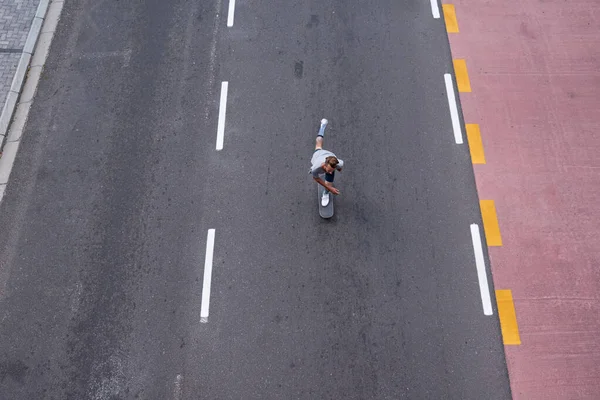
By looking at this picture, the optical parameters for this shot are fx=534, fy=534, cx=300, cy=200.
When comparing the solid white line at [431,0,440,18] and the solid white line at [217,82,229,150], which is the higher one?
the solid white line at [431,0,440,18]

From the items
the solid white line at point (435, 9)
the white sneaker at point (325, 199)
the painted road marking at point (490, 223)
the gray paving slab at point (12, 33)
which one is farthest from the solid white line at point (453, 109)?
the gray paving slab at point (12, 33)

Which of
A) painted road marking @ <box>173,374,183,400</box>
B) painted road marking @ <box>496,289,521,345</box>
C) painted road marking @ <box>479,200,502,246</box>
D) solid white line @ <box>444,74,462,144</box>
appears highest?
solid white line @ <box>444,74,462,144</box>

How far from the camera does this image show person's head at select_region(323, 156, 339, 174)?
25.9ft

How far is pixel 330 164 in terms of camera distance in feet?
26.0

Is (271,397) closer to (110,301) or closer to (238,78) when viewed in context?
(110,301)

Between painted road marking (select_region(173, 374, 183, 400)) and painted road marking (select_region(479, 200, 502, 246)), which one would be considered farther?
painted road marking (select_region(479, 200, 502, 246))

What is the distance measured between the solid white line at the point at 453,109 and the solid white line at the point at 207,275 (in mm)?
4837

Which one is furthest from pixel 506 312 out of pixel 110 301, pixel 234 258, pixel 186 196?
pixel 110 301

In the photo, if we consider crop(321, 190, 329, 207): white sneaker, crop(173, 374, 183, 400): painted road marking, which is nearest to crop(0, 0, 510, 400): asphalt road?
crop(173, 374, 183, 400): painted road marking

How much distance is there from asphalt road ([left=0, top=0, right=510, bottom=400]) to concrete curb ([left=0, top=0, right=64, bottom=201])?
24 cm

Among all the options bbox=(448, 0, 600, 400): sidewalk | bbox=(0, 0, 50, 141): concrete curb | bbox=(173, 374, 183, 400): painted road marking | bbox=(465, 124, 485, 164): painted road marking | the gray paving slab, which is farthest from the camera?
the gray paving slab

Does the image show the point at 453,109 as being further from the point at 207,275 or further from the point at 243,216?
the point at 207,275

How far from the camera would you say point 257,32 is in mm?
11172

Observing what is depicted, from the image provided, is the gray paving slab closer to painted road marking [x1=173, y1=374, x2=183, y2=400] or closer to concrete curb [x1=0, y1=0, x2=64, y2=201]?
concrete curb [x1=0, y1=0, x2=64, y2=201]
